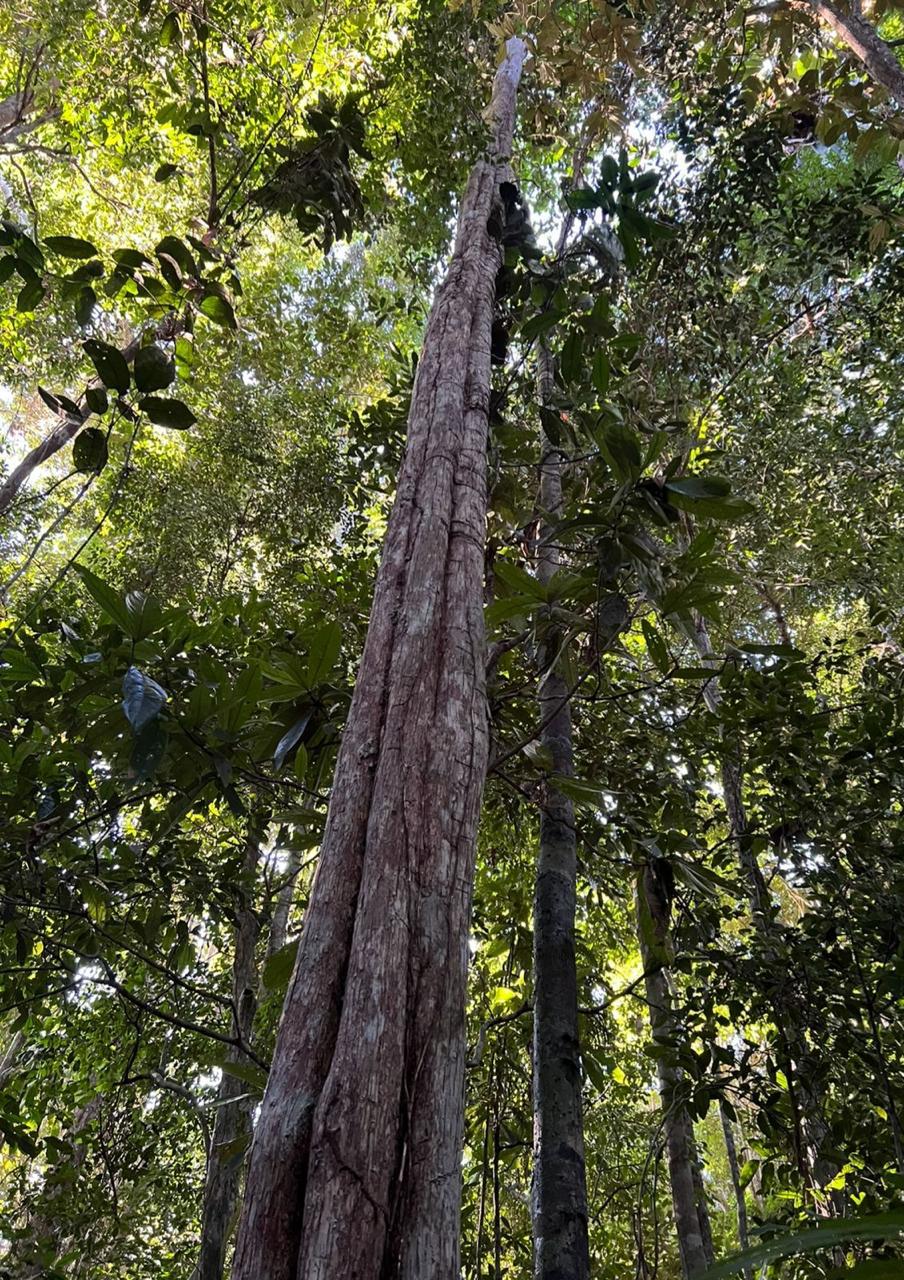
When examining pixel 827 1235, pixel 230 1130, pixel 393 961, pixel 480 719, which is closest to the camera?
pixel 827 1235

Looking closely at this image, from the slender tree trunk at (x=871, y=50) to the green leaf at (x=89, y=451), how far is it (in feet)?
12.3

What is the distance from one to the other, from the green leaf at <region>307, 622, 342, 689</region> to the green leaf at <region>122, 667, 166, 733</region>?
345 millimetres

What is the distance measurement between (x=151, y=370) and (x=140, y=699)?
0.68m

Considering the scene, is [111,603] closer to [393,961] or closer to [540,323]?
[393,961]

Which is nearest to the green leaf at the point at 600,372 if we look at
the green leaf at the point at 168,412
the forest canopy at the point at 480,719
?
the forest canopy at the point at 480,719

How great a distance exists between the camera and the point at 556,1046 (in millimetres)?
1805

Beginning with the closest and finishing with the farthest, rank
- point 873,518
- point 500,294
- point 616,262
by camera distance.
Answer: point 500,294, point 616,262, point 873,518

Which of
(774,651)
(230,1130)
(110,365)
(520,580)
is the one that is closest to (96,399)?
(110,365)

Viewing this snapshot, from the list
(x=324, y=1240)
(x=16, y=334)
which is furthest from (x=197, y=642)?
(x=16, y=334)

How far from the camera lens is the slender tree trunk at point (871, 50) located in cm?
340

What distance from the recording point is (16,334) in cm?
755

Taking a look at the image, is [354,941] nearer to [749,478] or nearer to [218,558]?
[749,478]

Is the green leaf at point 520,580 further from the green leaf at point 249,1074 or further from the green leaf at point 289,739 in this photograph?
the green leaf at point 249,1074

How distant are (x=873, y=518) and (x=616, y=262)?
3.49m
